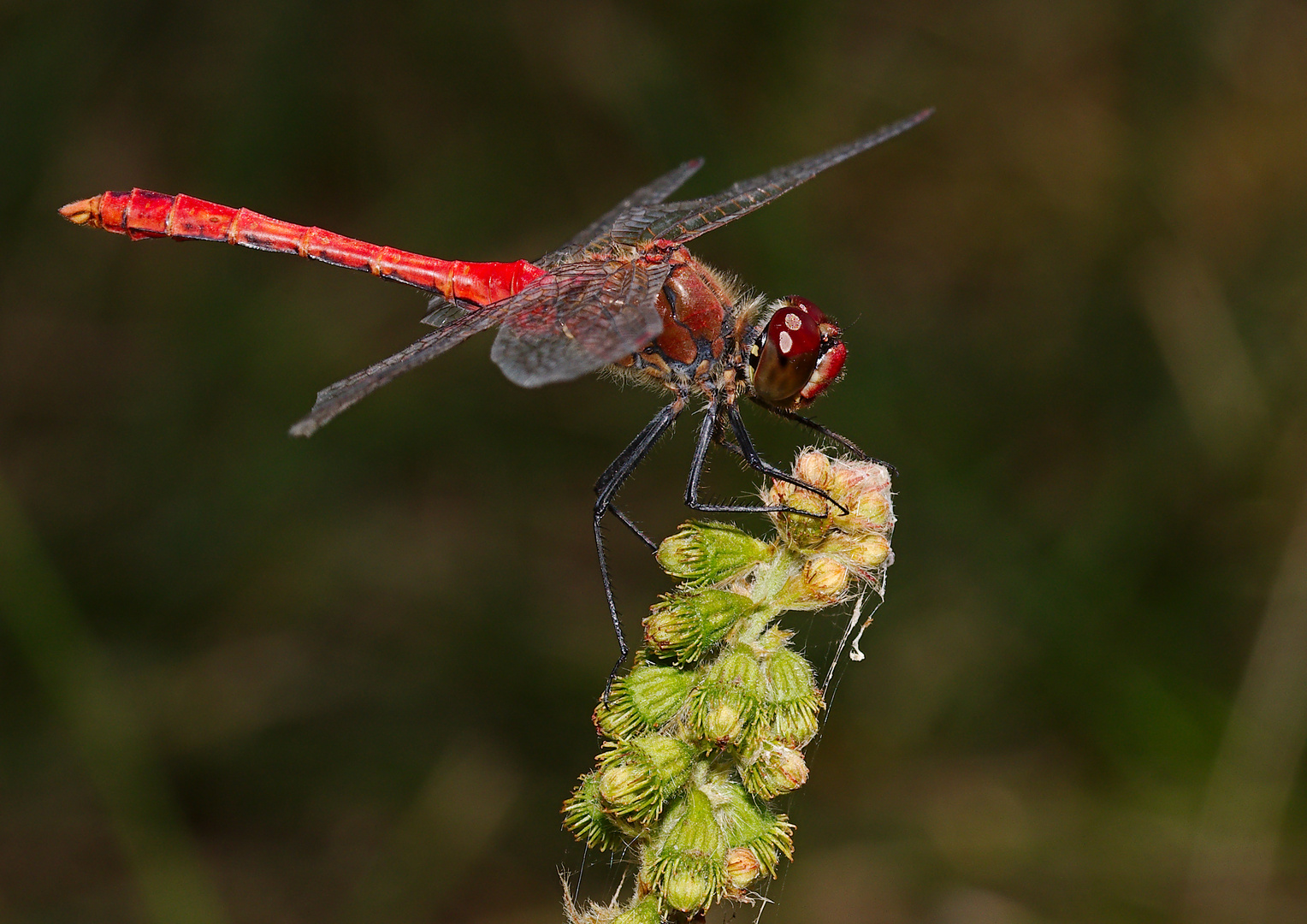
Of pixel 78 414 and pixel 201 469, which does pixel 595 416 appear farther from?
pixel 78 414

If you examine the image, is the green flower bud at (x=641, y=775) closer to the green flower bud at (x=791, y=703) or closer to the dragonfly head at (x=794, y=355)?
the green flower bud at (x=791, y=703)

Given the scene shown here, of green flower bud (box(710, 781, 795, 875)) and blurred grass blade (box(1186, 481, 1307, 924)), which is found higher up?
blurred grass blade (box(1186, 481, 1307, 924))

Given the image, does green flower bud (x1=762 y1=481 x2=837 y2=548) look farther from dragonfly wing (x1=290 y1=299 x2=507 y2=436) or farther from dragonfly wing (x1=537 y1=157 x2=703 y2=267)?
dragonfly wing (x1=537 y1=157 x2=703 y2=267)

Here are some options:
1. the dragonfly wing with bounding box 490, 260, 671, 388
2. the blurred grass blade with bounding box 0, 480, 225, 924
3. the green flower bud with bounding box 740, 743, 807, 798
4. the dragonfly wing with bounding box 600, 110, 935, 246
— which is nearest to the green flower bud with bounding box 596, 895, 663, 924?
the green flower bud with bounding box 740, 743, 807, 798

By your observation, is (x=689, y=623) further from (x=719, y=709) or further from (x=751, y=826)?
(x=751, y=826)

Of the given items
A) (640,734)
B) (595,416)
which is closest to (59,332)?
(595,416)

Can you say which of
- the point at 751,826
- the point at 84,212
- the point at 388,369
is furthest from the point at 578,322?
the point at 84,212

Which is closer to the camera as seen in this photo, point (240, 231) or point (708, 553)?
point (708, 553)
